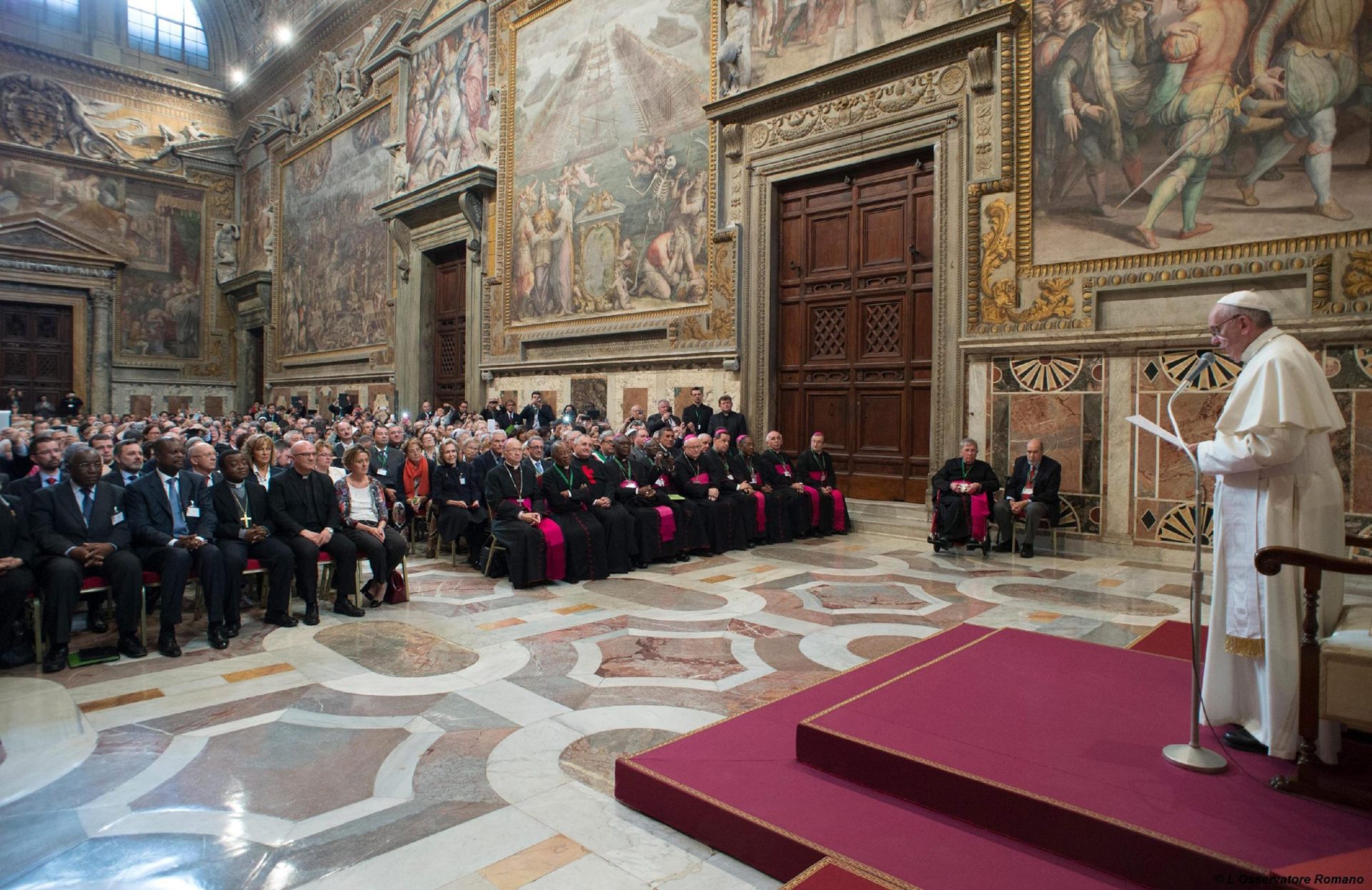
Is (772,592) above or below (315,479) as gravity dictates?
below

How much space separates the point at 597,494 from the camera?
26.7ft

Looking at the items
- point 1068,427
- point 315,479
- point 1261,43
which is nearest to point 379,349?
point 315,479

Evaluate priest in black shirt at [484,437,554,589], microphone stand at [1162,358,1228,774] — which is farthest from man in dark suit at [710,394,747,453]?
microphone stand at [1162,358,1228,774]

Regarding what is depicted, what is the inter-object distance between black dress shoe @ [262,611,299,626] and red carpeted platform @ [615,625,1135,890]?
3594 mm

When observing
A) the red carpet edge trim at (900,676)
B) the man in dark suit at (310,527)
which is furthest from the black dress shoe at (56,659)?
the red carpet edge trim at (900,676)

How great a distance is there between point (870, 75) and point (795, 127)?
124 centimetres

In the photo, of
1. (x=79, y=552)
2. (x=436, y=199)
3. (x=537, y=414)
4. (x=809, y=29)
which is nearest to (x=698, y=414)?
(x=537, y=414)

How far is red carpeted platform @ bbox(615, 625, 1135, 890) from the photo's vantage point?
7.95ft

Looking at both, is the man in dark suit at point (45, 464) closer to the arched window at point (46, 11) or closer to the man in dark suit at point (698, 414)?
the man in dark suit at point (698, 414)

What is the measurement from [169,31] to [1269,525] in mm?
33240

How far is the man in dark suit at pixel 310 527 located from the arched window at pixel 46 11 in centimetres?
2639

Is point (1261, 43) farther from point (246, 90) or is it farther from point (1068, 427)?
point (246, 90)

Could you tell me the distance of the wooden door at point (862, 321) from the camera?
10.3m

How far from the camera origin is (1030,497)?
862 centimetres
